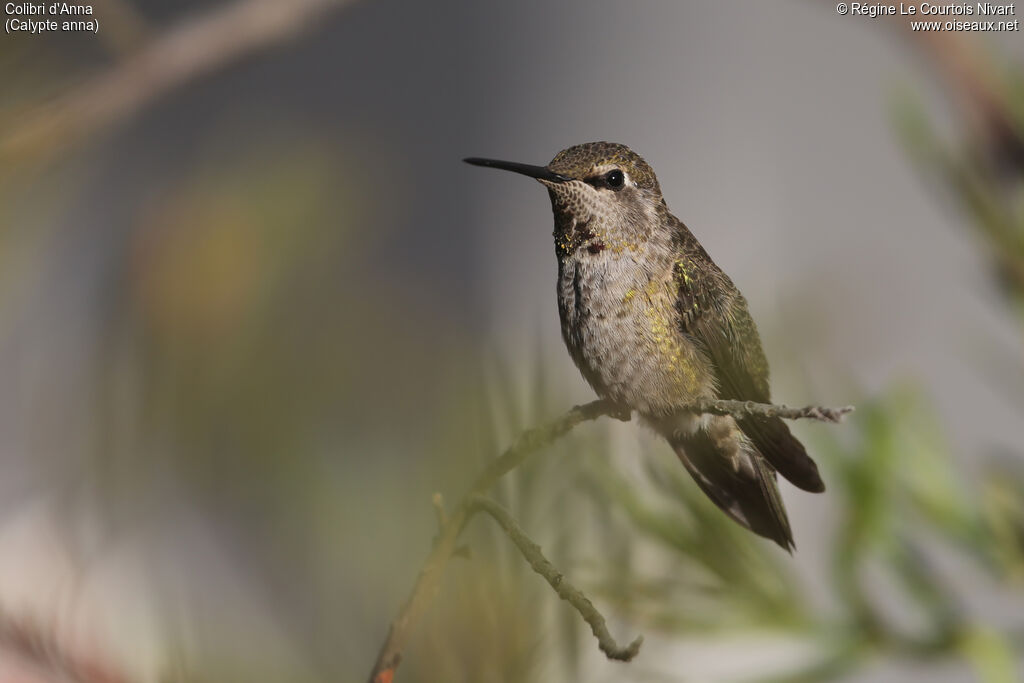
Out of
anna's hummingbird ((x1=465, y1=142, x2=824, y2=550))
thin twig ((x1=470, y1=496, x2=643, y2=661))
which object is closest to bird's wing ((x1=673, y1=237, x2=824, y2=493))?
anna's hummingbird ((x1=465, y1=142, x2=824, y2=550))

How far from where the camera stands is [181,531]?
279mm

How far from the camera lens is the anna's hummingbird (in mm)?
278

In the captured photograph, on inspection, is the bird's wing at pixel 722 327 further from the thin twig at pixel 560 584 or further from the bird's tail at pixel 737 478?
the thin twig at pixel 560 584

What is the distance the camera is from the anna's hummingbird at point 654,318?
0.91 feet

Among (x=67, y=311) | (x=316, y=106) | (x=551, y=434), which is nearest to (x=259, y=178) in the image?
(x=67, y=311)

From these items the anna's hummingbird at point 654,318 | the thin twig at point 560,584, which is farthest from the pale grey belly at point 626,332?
the thin twig at point 560,584

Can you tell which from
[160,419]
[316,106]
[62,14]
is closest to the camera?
[160,419]

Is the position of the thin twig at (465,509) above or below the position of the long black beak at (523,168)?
below

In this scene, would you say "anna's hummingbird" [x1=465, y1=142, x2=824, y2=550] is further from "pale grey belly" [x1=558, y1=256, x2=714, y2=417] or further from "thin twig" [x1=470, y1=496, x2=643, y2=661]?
A: "thin twig" [x1=470, y1=496, x2=643, y2=661]

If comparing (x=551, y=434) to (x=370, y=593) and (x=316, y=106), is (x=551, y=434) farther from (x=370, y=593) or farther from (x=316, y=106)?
(x=316, y=106)

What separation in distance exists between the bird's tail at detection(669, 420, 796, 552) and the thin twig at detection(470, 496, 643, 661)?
0.10 m

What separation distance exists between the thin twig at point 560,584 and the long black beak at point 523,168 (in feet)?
0.31

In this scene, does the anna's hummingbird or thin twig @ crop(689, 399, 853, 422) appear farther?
the anna's hummingbird

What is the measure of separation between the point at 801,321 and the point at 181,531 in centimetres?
25
